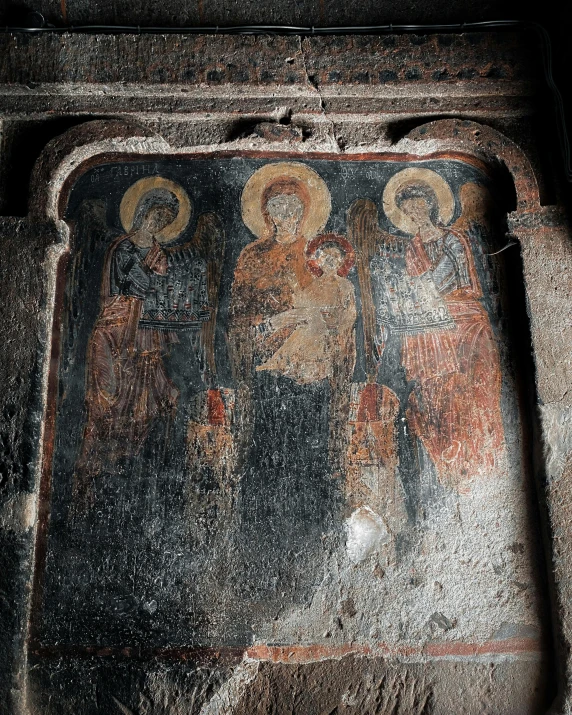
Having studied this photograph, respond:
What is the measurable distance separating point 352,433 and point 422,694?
4.48 feet

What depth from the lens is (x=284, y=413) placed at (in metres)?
3.48

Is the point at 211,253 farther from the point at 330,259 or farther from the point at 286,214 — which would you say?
the point at 330,259

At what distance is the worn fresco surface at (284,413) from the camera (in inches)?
128

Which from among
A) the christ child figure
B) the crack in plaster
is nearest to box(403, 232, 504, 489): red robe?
the christ child figure

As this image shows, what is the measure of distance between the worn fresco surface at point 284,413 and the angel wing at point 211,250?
0.5 inches

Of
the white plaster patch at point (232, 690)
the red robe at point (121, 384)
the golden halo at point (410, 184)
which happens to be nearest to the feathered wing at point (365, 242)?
the golden halo at point (410, 184)

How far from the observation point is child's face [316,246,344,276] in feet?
12.0

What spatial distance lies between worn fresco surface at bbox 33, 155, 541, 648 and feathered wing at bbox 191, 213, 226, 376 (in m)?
0.01

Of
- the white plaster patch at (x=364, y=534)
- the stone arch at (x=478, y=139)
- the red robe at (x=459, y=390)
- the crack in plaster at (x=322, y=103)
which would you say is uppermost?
the crack in plaster at (x=322, y=103)

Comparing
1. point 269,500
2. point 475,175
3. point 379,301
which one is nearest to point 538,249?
point 475,175

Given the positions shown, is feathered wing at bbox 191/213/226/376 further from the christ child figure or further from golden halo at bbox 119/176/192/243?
the christ child figure

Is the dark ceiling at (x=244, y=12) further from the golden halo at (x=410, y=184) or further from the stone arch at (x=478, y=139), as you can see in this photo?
the golden halo at (x=410, y=184)

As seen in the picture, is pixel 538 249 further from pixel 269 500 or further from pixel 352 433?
pixel 269 500

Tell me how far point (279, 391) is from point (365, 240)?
1054 millimetres
